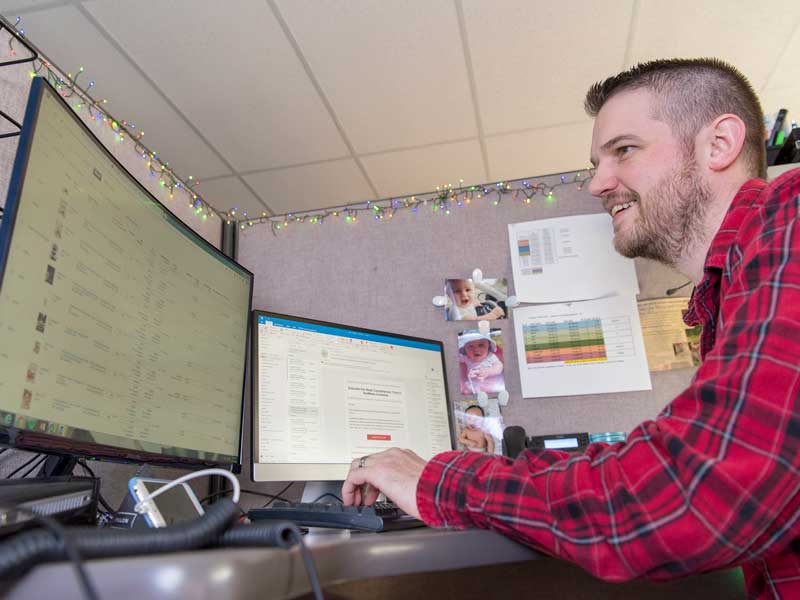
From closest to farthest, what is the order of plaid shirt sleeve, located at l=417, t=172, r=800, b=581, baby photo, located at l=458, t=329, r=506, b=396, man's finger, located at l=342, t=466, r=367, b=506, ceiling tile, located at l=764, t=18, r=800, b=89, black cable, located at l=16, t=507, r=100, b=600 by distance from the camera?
black cable, located at l=16, t=507, r=100, b=600, plaid shirt sleeve, located at l=417, t=172, r=800, b=581, man's finger, located at l=342, t=466, r=367, b=506, baby photo, located at l=458, t=329, r=506, b=396, ceiling tile, located at l=764, t=18, r=800, b=89

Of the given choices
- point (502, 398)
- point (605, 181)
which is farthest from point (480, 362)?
point (605, 181)

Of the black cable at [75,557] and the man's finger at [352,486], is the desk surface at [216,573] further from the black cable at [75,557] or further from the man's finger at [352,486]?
the man's finger at [352,486]

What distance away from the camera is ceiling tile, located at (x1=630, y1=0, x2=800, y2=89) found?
7.64 ft

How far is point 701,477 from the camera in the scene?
1.40 ft

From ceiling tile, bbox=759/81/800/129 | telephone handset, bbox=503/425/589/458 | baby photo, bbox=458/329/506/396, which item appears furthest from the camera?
ceiling tile, bbox=759/81/800/129

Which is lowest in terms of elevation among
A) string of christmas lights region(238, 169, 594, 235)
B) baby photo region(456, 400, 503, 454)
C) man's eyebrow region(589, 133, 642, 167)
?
baby photo region(456, 400, 503, 454)

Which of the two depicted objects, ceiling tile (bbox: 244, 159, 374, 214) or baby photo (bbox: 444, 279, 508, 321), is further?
ceiling tile (bbox: 244, 159, 374, 214)

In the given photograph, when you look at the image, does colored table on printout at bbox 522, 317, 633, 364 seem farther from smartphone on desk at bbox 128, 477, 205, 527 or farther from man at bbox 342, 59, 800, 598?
smartphone on desk at bbox 128, 477, 205, 527

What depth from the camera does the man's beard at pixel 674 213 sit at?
87cm

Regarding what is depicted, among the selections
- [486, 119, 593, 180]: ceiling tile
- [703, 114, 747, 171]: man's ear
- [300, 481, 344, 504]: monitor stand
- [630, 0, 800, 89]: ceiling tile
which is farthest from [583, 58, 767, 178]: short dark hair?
[486, 119, 593, 180]: ceiling tile

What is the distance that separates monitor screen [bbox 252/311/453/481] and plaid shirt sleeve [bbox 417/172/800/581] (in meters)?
0.57

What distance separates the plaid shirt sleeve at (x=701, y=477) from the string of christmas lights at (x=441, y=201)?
0.85 m

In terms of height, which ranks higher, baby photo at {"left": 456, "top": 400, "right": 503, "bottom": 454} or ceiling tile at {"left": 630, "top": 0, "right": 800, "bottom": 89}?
ceiling tile at {"left": 630, "top": 0, "right": 800, "bottom": 89}

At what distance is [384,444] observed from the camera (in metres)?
1.12
